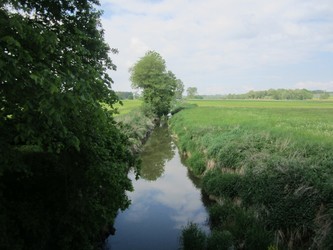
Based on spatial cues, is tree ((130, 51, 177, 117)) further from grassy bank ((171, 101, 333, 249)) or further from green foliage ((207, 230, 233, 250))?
green foliage ((207, 230, 233, 250))

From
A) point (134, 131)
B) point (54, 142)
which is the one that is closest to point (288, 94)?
point (134, 131)

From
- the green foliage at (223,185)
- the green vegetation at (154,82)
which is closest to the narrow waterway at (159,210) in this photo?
the green foliage at (223,185)

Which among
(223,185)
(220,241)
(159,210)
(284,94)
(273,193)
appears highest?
(273,193)

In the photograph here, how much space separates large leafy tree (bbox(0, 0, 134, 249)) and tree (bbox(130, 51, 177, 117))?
46.8m

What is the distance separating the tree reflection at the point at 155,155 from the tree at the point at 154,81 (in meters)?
21.6

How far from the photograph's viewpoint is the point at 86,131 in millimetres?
6844

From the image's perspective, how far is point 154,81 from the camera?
2447 inches

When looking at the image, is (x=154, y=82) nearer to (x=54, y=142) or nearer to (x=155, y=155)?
(x=155, y=155)

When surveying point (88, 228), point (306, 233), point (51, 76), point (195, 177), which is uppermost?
point (51, 76)

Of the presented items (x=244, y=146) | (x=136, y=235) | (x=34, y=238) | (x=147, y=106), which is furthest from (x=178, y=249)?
(x=147, y=106)

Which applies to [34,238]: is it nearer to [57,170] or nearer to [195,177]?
[57,170]

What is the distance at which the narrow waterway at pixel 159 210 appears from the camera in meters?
11.0

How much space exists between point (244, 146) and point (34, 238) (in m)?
10.5

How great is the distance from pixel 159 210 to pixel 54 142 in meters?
8.67
